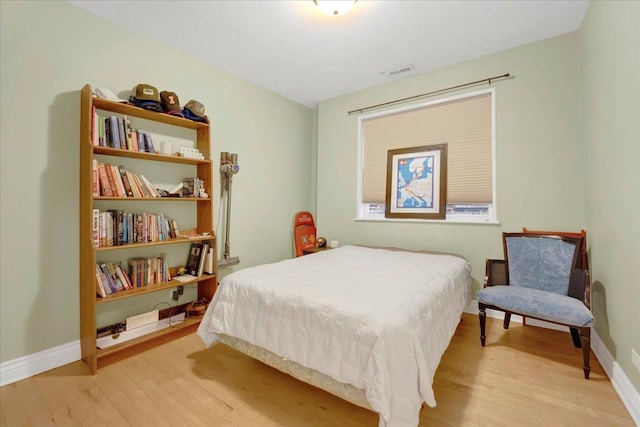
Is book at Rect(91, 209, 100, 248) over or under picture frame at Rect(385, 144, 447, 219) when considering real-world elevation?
under

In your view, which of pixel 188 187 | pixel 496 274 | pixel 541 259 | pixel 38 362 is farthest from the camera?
pixel 188 187

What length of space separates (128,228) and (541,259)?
3446 mm

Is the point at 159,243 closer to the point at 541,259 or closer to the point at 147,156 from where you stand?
the point at 147,156

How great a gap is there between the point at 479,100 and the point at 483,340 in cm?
242

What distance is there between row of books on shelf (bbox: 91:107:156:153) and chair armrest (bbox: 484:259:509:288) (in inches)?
126

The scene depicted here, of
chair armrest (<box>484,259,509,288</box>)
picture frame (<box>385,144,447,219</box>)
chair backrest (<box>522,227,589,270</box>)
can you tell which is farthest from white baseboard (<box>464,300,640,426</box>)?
picture frame (<box>385,144,447,219</box>)

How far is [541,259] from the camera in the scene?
2.38 meters

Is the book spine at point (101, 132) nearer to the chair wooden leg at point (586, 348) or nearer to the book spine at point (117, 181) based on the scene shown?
the book spine at point (117, 181)

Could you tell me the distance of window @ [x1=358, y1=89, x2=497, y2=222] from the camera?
2.98 meters

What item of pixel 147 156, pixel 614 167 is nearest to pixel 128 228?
pixel 147 156

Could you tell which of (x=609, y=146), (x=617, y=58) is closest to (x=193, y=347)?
(x=609, y=146)

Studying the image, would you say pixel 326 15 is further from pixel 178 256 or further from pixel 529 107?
pixel 178 256

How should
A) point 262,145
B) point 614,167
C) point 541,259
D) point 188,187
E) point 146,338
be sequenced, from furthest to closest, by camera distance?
point 262,145, point 188,187, point 541,259, point 146,338, point 614,167

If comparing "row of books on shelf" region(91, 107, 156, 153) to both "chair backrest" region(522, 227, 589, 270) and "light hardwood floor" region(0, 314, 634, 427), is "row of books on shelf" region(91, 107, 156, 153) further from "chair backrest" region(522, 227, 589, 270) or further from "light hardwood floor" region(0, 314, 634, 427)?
"chair backrest" region(522, 227, 589, 270)
